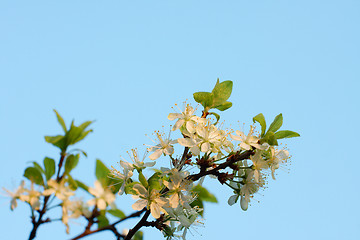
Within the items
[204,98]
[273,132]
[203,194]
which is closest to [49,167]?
[203,194]

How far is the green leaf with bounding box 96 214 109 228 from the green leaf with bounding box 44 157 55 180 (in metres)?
0.30

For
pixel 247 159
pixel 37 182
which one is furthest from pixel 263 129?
pixel 37 182

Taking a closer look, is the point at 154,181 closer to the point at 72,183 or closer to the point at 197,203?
the point at 197,203

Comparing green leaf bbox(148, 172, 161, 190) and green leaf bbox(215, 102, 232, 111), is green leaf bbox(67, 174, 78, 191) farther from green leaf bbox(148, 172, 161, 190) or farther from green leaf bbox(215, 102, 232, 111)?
green leaf bbox(215, 102, 232, 111)

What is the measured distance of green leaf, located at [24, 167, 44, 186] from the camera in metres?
1.83

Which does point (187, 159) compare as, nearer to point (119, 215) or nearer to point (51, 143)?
point (119, 215)

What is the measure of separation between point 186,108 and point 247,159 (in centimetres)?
54

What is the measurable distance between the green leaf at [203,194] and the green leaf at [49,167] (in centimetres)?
94

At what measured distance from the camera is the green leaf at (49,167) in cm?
185

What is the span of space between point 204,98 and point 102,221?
3.61ft

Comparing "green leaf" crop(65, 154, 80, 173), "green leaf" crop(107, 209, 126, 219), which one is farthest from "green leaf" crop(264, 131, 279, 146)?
"green leaf" crop(65, 154, 80, 173)

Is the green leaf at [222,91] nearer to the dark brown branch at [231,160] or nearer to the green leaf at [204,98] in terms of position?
the green leaf at [204,98]

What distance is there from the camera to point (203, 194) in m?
2.51

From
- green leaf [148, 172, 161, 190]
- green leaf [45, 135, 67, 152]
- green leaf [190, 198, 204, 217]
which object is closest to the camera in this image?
green leaf [45, 135, 67, 152]
